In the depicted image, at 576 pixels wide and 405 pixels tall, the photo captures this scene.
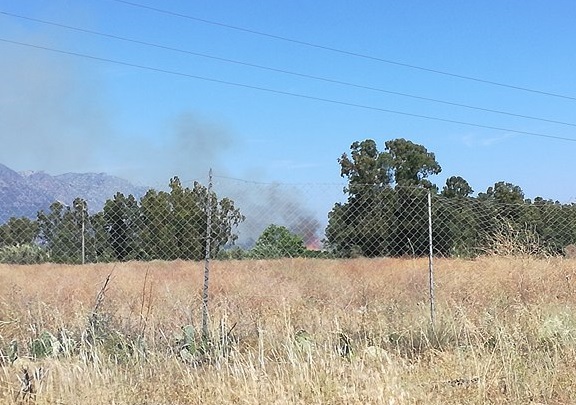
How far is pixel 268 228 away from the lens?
8.18 m

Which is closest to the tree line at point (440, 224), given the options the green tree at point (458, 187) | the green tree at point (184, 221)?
Result: the green tree at point (184, 221)

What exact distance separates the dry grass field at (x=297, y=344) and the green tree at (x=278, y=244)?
0.69 metres

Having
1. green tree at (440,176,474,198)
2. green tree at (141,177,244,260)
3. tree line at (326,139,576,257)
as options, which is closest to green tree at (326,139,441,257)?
tree line at (326,139,576,257)

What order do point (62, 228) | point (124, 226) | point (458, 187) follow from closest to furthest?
1. point (62, 228)
2. point (124, 226)
3. point (458, 187)

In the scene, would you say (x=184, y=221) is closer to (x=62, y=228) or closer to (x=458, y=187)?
(x=62, y=228)

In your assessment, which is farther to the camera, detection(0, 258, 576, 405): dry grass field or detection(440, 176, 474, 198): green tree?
detection(440, 176, 474, 198): green tree

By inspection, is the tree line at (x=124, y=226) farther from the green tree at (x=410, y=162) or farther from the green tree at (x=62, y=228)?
the green tree at (x=410, y=162)

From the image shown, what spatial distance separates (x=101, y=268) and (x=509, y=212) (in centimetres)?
792

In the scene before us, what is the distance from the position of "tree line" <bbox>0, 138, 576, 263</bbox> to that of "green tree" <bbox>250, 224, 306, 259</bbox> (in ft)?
0.06

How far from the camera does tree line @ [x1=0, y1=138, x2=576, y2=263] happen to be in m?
8.02

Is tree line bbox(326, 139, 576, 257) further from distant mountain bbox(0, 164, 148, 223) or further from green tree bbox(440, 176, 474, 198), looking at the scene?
green tree bbox(440, 176, 474, 198)

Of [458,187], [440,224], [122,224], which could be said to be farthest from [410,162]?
[122,224]

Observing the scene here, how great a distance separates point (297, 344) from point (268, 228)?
298 cm

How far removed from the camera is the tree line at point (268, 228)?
8.02 meters
